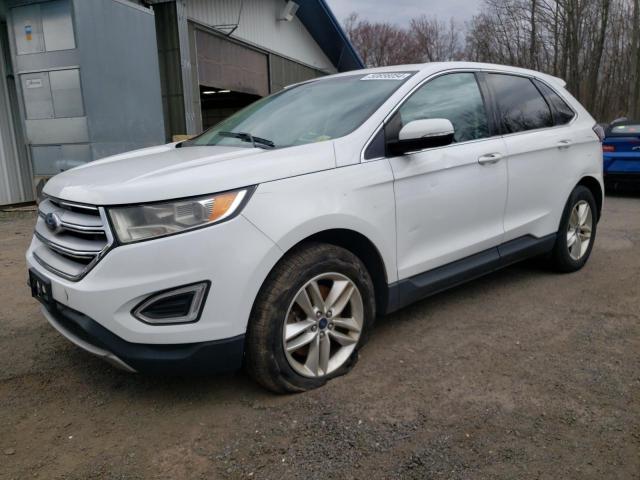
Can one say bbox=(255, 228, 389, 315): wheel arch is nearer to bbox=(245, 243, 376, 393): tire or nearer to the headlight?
bbox=(245, 243, 376, 393): tire

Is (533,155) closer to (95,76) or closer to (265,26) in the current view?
(95,76)

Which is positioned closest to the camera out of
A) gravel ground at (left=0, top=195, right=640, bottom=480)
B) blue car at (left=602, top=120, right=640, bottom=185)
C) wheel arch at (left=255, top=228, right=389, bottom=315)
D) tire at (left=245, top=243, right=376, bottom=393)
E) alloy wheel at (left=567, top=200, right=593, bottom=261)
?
gravel ground at (left=0, top=195, right=640, bottom=480)

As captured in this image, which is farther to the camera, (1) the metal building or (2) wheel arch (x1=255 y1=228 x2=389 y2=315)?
(1) the metal building

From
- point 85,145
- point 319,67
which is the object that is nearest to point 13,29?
point 85,145

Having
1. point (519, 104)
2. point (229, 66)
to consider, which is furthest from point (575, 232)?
point (229, 66)

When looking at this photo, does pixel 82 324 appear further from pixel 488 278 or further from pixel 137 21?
pixel 137 21

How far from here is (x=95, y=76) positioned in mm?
7410

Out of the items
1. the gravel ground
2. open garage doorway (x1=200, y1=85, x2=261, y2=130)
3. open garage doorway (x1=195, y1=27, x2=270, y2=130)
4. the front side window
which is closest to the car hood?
the front side window

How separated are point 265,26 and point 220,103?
5.05m

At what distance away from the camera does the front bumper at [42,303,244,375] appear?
2.33 metres

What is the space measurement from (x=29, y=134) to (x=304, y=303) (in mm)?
6811

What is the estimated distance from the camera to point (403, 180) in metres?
3.06

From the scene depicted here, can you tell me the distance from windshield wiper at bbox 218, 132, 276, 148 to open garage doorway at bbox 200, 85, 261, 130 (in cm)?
1243

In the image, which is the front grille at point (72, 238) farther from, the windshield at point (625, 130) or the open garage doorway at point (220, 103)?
the open garage doorway at point (220, 103)
